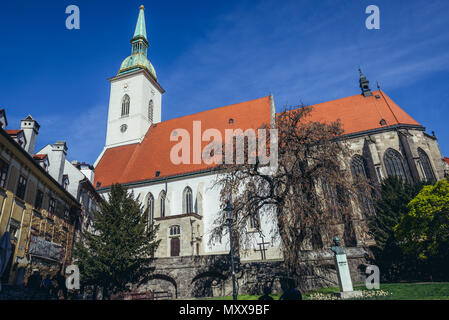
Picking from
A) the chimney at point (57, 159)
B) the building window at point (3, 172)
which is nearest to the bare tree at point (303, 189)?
the building window at point (3, 172)

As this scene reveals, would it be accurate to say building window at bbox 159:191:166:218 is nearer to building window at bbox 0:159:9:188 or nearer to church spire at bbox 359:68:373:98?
building window at bbox 0:159:9:188

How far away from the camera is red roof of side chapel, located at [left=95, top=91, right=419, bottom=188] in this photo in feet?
90.7

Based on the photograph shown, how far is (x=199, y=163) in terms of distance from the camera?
27.9m

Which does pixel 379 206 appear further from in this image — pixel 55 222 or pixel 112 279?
pixel 55 222

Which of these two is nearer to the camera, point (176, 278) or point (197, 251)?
point (176, 278)

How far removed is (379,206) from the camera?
20734 millimetres

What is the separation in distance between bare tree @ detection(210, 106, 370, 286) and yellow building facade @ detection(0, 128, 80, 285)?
344 inches

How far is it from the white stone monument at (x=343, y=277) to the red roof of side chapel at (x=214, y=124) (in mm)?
14609

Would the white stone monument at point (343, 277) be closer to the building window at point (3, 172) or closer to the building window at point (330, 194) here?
the building window at point (330, 194)

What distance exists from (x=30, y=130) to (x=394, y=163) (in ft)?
86.4

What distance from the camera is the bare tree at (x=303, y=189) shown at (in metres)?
13.7

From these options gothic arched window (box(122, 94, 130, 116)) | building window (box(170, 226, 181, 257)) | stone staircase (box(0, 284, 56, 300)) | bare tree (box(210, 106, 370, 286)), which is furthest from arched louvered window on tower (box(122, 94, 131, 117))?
stone staircase (box(0, 284, 56, 300))
